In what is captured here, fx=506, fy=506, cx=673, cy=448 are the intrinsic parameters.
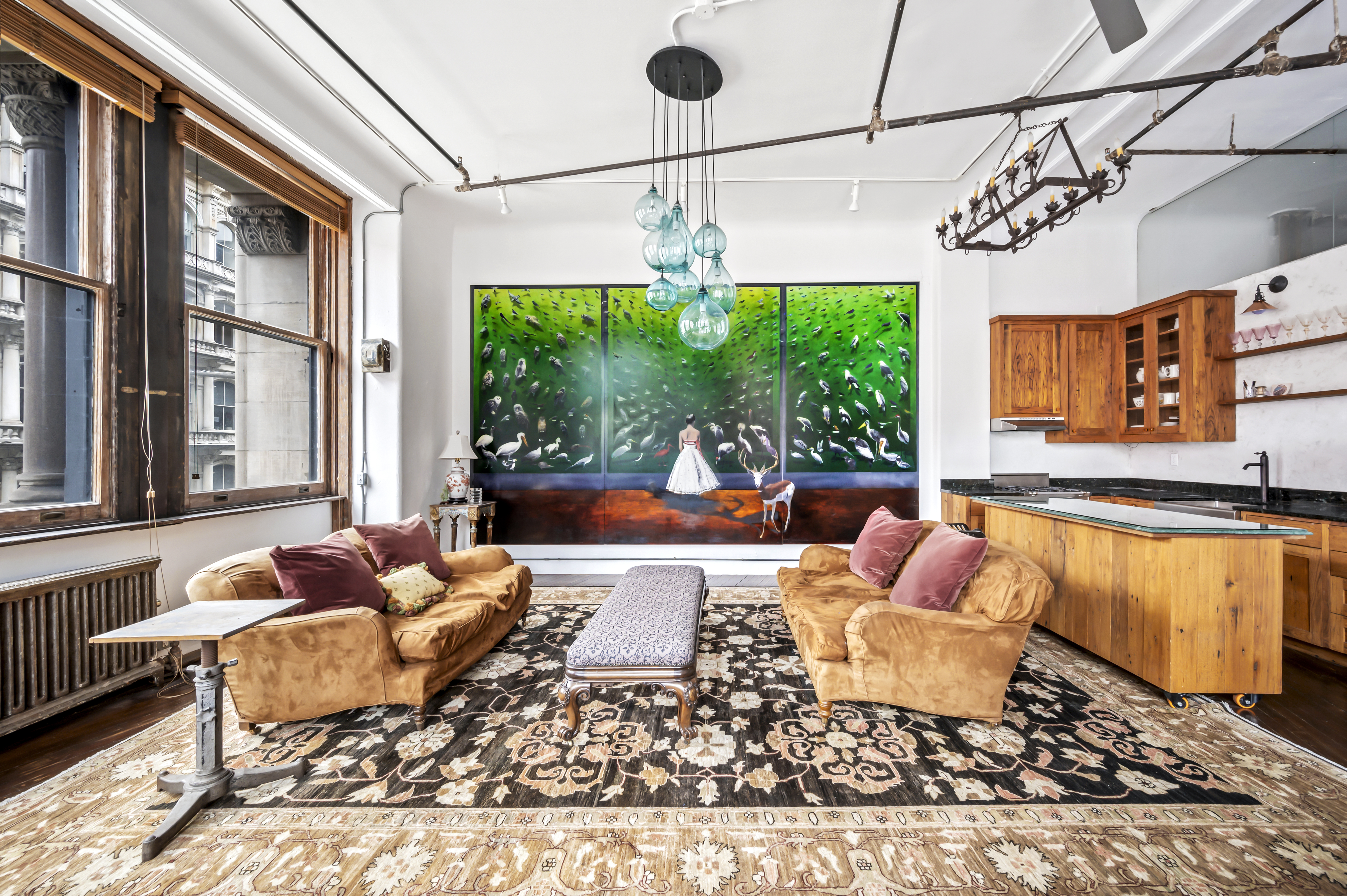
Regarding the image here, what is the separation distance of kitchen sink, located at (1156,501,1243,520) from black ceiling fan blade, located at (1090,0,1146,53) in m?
2.91

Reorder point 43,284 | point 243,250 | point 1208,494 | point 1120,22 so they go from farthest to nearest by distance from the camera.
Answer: point 1208,494
point 243,250
point 43,284
point 1120,22

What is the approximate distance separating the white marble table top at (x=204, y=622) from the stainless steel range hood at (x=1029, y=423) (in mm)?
5738

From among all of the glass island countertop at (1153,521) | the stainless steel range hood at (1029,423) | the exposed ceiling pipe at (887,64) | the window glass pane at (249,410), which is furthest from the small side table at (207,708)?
the stainless steel range hood at (1029,423)

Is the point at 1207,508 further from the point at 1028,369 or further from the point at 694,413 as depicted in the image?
the point at 694,413

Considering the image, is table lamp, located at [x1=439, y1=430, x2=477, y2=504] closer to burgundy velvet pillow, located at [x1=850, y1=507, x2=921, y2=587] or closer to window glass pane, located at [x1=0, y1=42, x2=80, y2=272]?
window glass pane, located at [x1=0, y1=42, x2=80, y2=272]

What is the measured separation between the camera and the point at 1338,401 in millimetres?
3615

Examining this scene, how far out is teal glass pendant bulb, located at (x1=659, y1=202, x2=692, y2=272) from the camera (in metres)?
2.55

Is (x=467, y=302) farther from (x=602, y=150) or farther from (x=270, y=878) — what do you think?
(x=270, y=878)

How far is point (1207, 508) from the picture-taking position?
375cm

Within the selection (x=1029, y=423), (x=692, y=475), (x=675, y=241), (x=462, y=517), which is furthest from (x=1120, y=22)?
(x=462, y=517)

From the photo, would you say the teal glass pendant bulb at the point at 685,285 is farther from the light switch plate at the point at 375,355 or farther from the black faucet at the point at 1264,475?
the black faucet at the point at 1264,475

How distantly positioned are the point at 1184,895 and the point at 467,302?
240 inches

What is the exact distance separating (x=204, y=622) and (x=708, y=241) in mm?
2681

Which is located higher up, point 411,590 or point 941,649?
point 411,590
